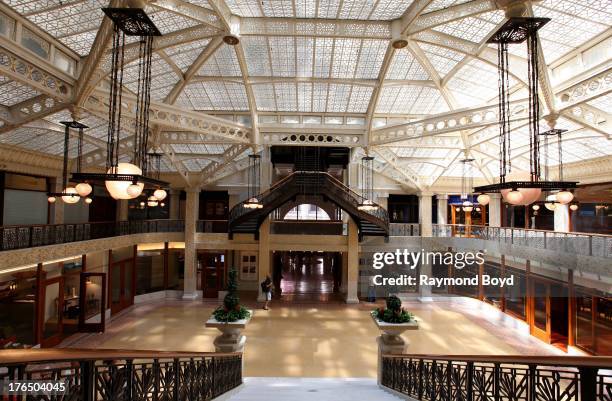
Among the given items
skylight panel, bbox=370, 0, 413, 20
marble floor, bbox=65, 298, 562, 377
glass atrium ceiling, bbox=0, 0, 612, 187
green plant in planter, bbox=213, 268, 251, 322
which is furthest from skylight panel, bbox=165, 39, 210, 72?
marble floor, bbox=65, 298, 562, 377

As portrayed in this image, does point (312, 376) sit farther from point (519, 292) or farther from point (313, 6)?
point (519, 292)

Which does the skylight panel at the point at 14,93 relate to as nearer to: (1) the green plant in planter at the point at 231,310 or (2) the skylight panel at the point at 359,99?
(1) the green plant in planter at the point at 231,310

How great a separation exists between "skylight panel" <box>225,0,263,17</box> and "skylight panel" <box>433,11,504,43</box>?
5271 millimetres

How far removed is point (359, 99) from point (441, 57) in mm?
4230

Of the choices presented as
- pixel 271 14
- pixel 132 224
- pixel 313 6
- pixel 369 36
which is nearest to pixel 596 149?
pixel 369 36

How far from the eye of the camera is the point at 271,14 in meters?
10.3

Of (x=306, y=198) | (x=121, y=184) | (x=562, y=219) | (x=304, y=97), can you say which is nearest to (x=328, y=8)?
(x=304, y=97)

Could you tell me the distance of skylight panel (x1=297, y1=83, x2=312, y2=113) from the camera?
597 inches

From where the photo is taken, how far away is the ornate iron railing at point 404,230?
20609 millimetres

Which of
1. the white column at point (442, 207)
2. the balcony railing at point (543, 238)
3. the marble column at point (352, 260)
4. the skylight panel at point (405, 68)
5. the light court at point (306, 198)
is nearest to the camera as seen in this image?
the light court at point (306, 198)

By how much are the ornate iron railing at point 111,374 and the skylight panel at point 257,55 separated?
32.8 feet

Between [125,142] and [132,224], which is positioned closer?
[125,142]

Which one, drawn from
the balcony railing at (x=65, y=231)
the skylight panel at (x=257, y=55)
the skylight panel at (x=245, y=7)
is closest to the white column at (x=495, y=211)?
the skylight panel at (x=257, y=55)

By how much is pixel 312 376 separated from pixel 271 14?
10.6 m
